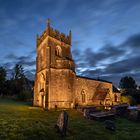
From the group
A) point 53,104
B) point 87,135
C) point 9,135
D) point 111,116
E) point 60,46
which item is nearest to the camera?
point 9,135

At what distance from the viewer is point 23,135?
1023cm

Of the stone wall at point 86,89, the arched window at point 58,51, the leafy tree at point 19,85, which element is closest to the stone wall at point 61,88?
the stone wall at point 86,89

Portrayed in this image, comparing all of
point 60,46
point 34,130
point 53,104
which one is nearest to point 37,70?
point 60,46

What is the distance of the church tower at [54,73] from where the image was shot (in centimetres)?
2892

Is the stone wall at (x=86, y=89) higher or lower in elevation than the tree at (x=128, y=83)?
lower

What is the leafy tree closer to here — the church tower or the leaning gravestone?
the church tower

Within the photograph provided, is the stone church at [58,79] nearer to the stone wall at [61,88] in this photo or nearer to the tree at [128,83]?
the stone wall at [61,88]

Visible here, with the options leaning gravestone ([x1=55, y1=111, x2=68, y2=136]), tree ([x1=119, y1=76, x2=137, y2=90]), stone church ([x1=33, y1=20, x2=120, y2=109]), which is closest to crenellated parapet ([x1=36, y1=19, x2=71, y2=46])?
stone church ([x1=33, y1=20, x2=120, y2=109])

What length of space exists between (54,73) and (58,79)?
4.41 feet

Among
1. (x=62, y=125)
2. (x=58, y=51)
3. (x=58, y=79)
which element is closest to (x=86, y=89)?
(x=58, y=79)

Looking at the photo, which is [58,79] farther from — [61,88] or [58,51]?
[58,51]

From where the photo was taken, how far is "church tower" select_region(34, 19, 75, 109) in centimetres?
2892

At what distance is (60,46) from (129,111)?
59.2 feet

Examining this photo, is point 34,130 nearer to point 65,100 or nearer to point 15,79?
point 65,100
